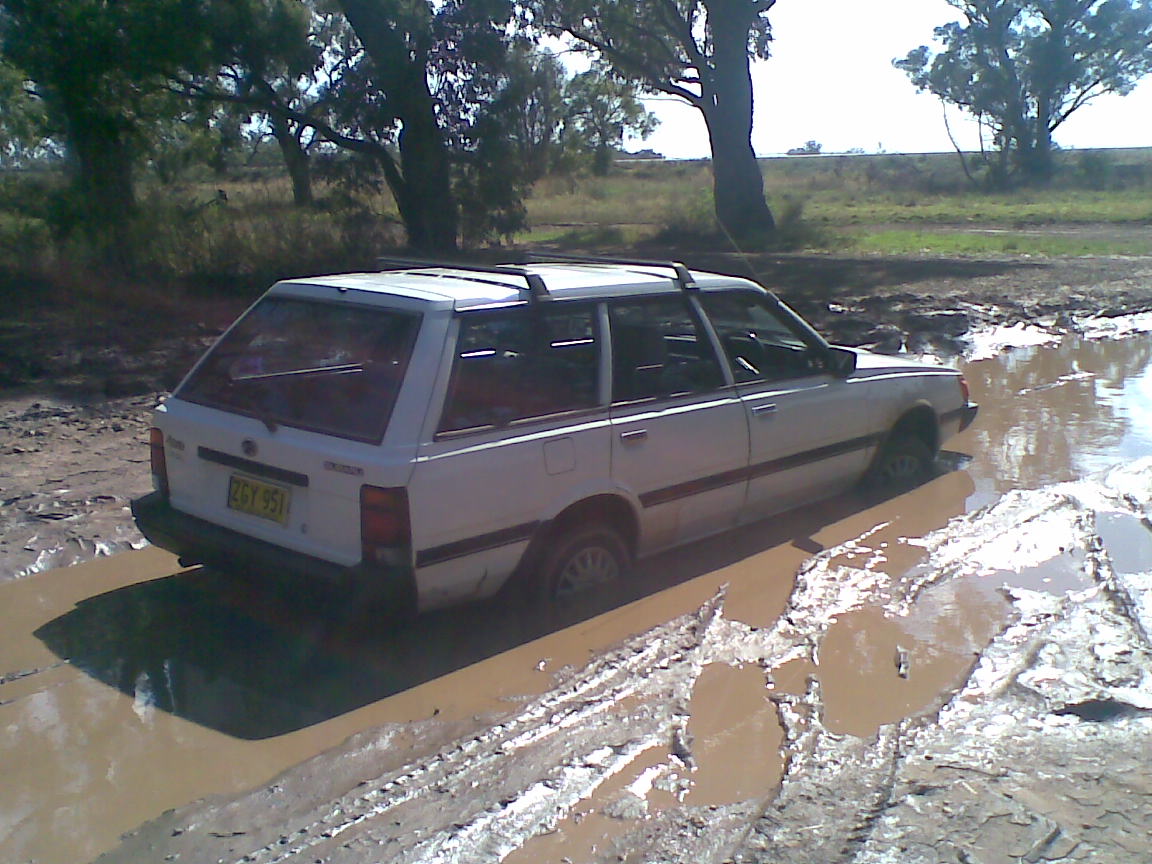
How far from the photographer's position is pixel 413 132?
18266 millimetres

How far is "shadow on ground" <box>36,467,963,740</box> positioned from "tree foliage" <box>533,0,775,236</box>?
2361cm

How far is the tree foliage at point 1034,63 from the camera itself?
2222 inches

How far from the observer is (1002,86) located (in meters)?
60.1

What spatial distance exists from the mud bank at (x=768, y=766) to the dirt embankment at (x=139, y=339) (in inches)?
118

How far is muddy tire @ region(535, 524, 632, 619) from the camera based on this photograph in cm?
521

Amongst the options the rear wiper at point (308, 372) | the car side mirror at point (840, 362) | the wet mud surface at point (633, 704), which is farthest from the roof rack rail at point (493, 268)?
the car side mirror at point (840, 362)

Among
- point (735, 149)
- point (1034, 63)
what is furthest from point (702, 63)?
point (1034, 63)

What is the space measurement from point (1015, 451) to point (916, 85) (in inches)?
2470

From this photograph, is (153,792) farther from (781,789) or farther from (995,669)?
(995,669)

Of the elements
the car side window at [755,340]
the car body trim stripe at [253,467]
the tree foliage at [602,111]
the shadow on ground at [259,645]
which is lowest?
the shadow on ground at [259,645]

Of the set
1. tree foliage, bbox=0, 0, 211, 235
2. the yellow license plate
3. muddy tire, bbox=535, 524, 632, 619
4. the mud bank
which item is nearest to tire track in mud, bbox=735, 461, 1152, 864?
the mud bank

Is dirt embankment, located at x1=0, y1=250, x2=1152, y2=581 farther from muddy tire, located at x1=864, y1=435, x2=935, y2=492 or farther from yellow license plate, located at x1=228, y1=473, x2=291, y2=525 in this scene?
muddy tire, located at x1=864, y1=435, x2=935, y2=492

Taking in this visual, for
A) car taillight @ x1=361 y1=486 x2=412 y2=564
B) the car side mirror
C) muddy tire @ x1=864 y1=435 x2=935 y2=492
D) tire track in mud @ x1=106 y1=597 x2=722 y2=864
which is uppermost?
the car side mirror

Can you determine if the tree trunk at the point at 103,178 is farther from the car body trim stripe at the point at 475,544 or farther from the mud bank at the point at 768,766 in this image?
the mud bank at the point at 768,766
